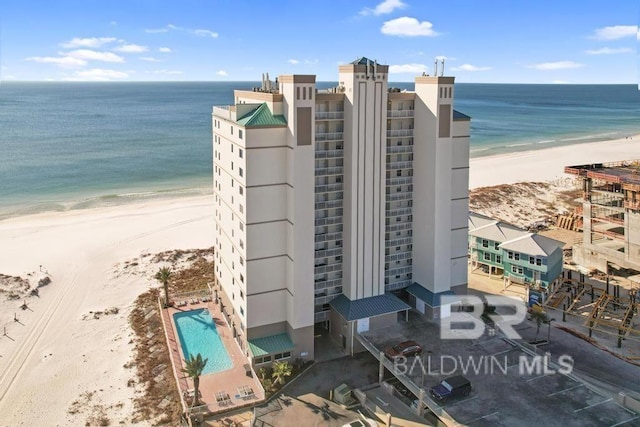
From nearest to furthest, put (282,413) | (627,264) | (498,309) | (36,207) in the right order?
(282,413) < (498,309) < (627,264) < (36,207)

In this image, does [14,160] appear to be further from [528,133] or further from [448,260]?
[528,133]

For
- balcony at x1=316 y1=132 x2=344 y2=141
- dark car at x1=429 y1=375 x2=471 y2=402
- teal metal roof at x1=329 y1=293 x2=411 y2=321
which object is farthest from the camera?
teal metal roof at x1=329 y1=293 x2=411 y2=321

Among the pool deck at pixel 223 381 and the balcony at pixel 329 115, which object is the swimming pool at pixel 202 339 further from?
the balcony at pixel 329 115

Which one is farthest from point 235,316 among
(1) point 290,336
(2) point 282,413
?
(2) point 282,413

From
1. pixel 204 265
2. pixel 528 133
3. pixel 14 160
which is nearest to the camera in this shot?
pixel 204 265

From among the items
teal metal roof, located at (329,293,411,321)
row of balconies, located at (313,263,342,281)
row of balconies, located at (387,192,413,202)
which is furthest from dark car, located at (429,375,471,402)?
row of balconies, located at (387,192,413,202)

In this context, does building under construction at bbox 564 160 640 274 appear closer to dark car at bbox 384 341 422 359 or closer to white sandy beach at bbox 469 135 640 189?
dark car at bbox 384 341 422 359
